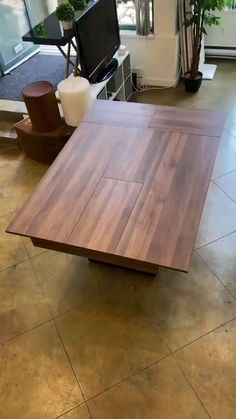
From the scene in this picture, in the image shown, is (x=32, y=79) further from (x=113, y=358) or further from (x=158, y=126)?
(x=113, y=358)

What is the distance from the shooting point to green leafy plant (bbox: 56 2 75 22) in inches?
92.0

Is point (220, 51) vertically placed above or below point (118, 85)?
below

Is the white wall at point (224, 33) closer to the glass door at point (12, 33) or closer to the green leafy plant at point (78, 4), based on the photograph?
the green leafy plant at point (78, 4)

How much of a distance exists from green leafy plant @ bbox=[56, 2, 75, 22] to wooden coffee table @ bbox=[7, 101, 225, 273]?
0.80 m

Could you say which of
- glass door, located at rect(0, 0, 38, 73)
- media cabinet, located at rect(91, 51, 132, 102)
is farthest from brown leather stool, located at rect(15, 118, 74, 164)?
glass door, located at rect(0, 0, 38, 73)

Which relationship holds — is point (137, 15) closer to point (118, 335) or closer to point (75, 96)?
point (75, 96)

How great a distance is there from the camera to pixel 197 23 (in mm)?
2773

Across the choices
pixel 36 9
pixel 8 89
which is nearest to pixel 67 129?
pixel 8 89

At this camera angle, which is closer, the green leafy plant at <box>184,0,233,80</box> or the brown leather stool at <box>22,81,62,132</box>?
the brown leather stool at <box>22,81,62,132</box>

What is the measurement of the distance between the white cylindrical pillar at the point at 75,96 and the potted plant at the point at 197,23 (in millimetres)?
1083

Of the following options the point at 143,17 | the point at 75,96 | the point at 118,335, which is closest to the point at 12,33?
the point at 143,17

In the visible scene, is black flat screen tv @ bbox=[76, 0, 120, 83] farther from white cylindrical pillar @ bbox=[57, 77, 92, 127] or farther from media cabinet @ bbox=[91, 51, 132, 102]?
white cylindrical pillar @ bbox=[57, 77, 92, 127]

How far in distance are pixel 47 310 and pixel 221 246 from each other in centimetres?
102

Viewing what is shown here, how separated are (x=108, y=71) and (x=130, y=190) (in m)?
1.51
